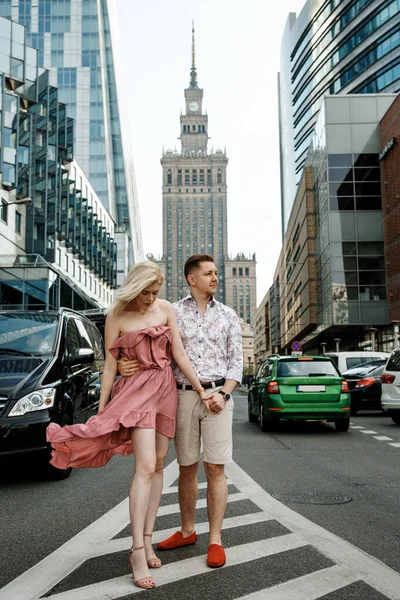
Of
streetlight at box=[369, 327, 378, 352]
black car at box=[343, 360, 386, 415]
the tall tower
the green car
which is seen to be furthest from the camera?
the tall tower

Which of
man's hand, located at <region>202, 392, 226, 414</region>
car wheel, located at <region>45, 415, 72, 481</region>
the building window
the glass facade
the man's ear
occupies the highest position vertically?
the glass facade

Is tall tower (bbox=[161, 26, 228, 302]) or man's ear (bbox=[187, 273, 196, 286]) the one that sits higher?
tall tower (bbox=[161, 26, 228, 302])

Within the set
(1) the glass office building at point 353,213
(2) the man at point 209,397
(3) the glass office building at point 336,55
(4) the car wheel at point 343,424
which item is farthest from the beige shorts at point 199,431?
(3) the glass office building at point 336,55

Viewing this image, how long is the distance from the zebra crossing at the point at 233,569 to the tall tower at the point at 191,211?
6723 inches

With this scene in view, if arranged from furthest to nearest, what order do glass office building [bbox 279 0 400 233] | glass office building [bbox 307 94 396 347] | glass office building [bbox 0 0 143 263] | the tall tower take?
the tall tower
glass office building [bbox 0 0 143 263]
glass office building [bbox 279 0 400 233]
glass office building [bbox 307 94 396 347]

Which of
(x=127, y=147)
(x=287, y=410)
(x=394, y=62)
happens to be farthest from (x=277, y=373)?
(x=127, y=147)

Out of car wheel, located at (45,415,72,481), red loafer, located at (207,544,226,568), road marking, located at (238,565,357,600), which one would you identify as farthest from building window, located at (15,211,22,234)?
road marking, located at (238,565,357,600)

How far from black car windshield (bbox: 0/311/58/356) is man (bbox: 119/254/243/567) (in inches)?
146

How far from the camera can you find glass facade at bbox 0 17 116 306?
124 feet

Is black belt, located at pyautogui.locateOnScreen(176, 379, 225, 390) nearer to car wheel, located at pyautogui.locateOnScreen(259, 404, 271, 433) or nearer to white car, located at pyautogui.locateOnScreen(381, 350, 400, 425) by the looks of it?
car wheel, located at pyautogui.locateOnScreen(259, 404, 271, 433)

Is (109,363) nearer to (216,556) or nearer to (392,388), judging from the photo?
Result: (216,556)

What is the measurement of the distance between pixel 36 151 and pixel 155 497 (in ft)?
141

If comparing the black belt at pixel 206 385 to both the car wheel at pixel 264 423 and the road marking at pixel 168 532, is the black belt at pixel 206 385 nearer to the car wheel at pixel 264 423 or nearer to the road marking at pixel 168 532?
the road marking at pixel 168 532

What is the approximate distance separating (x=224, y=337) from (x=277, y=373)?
8.19m
